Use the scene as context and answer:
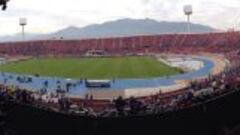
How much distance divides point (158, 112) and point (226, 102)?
1325mm

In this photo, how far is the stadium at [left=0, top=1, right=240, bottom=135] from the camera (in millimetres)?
10719

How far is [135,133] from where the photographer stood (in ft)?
35.8

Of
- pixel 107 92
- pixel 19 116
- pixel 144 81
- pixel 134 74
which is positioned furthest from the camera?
pixel 134 74

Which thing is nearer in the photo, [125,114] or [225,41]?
[125,114]

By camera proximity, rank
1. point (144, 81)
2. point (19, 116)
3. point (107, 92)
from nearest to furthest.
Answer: point (19, 116) → point (107, 92) → point (144, 81)

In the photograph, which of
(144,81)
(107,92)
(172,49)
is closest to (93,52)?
(172,49)

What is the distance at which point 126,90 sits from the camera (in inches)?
1379

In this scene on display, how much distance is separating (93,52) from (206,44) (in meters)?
15.9

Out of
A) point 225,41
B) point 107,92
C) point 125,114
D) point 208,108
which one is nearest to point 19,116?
point 125,114

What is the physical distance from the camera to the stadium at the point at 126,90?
1072 cm

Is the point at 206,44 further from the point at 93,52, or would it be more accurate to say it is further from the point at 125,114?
the point at 125,114

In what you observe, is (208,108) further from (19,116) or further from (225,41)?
(225,41)

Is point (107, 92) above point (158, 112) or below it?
below

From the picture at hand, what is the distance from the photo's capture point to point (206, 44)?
7606 cm
